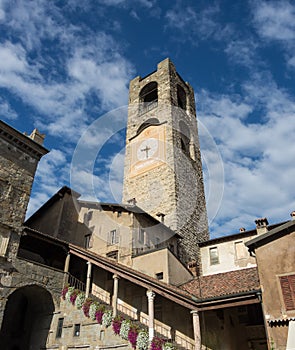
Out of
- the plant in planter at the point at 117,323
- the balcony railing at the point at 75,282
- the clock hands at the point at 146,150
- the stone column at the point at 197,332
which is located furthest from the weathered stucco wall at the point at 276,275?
the clock hands at the point at 146,150

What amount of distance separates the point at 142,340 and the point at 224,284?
15.5 feet

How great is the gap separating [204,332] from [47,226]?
44.2 ft

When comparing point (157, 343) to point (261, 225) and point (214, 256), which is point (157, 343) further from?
point (261, 225)

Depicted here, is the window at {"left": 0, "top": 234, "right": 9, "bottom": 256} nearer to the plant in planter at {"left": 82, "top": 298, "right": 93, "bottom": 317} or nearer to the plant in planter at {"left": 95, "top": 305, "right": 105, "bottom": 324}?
the plant in planter at {"left": 82, "top": 298, "right": 93, "bottom": 317}

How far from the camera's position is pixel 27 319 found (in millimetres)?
17703

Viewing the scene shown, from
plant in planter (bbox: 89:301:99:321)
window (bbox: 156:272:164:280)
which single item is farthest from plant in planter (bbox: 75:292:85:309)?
window (bbox: 156:272:164:280)

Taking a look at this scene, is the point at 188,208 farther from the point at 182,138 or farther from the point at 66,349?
the point at 66,349

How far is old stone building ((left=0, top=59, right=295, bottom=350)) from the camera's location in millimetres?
13070

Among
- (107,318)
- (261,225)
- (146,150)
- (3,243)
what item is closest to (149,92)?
(146,150)

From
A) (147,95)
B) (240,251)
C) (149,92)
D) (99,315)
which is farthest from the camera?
(147,95)

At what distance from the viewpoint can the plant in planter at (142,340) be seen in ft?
41.3

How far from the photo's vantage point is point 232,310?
666 inches

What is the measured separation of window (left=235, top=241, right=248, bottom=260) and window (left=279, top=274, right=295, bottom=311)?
9.02m

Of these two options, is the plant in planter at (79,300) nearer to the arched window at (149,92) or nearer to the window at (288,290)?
the window at (288,290)
